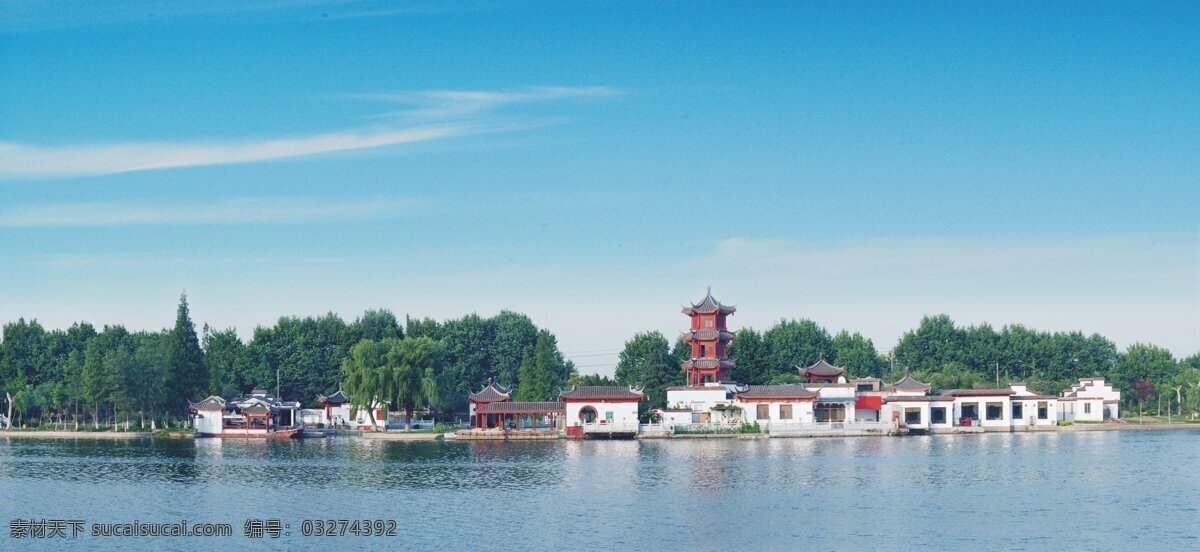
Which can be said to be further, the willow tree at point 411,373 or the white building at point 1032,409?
the white building at point 1032,409

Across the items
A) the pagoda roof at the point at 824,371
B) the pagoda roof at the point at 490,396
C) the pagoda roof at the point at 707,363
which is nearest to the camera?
the pagoda roof at the point at 490,396

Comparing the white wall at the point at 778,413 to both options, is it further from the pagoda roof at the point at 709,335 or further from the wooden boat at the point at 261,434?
the wooden boat at the point at 261,434

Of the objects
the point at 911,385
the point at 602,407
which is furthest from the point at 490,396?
the point at 911,385

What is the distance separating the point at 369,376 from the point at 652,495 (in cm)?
4207

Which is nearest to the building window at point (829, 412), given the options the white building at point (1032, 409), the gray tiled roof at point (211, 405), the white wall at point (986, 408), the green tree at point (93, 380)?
the white wall at point (986, 408)

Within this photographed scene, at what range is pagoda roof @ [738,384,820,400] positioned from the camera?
75.2m

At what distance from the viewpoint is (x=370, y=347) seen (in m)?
79.2

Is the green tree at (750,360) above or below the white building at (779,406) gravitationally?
above

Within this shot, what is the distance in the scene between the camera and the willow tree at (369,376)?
257 feet

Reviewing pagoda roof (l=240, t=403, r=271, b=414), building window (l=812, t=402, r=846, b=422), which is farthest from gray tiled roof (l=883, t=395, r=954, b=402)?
pagoda roof (l=240, t=403, r=271, b=414)

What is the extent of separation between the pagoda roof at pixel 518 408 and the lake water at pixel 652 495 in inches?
468

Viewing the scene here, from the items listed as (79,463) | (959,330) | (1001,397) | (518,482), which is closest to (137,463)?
(79,463)

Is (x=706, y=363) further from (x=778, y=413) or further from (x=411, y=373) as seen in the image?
(x=411, y=373)

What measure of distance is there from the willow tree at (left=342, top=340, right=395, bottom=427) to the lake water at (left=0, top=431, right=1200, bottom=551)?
15508 mm
